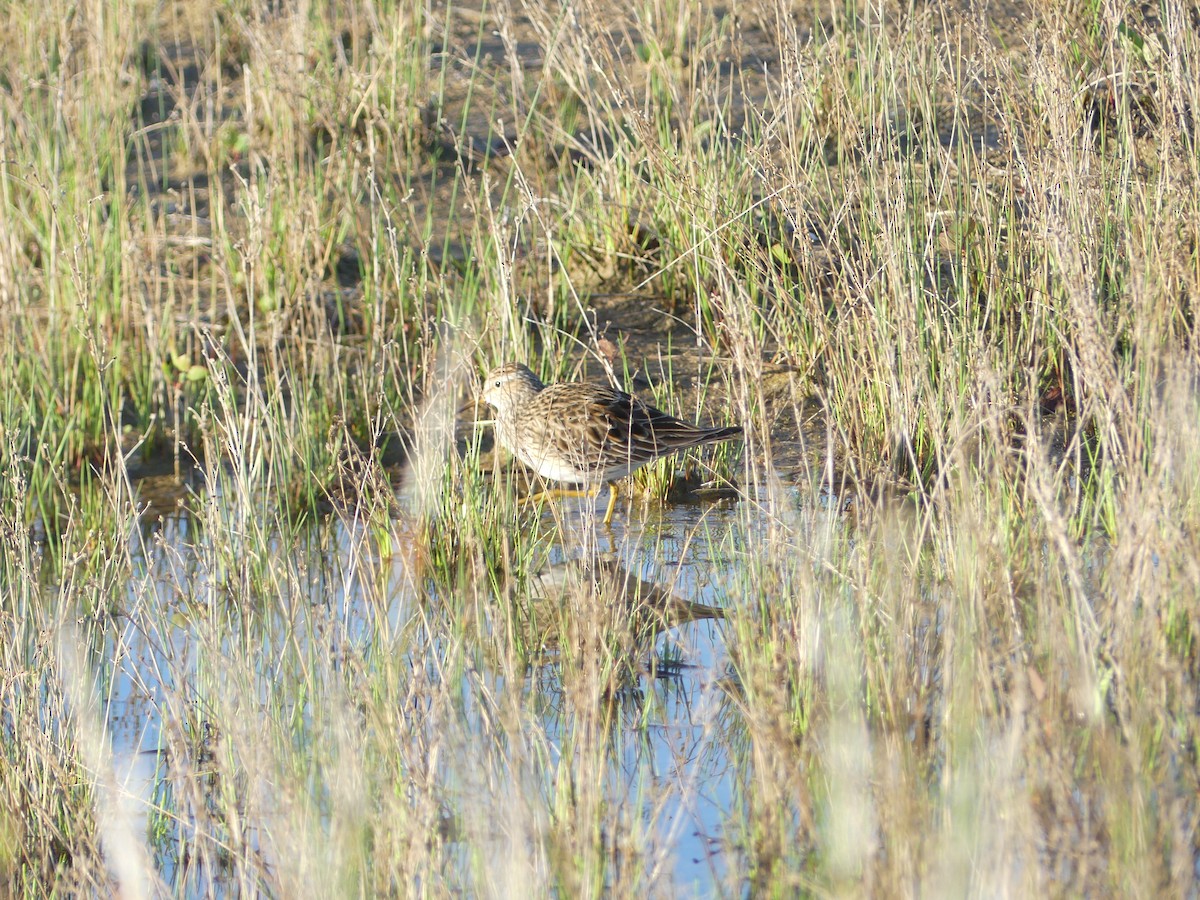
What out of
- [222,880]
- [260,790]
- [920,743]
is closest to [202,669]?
[222,880]

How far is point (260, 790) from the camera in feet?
10.9

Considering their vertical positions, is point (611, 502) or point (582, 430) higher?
point (582, 430)

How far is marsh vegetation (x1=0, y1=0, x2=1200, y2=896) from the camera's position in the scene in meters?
3.20

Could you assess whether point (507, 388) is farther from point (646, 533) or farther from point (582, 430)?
point (646, 533)

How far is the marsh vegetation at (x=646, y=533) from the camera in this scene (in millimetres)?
3197

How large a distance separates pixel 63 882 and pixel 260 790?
69 cm

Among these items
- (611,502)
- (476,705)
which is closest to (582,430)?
(611,502)

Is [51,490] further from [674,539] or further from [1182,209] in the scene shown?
[1182,209]

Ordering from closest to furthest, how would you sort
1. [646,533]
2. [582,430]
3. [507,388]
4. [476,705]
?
[476,705]
[582,430]
[646,533]
[507,388]

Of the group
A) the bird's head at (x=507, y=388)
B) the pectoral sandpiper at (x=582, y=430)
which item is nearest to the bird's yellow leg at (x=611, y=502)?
the pectoral sandpiper at (x=582, y=430)

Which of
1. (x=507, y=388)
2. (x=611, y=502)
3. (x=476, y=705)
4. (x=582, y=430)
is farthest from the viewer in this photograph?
(x=507, y=388)

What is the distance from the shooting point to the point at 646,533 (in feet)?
19.6

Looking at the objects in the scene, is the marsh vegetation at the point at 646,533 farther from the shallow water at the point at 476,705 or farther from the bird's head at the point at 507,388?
the bird's head at the point at 507,388

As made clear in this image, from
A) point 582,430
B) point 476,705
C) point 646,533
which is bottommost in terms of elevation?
point 646,533
